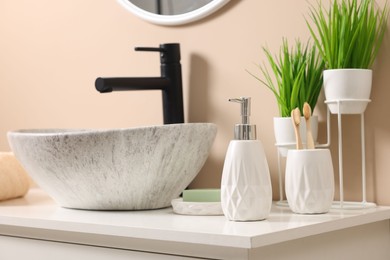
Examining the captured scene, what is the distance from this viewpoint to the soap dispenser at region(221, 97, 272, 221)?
3.81 ft

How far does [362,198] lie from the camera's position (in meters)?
1.37

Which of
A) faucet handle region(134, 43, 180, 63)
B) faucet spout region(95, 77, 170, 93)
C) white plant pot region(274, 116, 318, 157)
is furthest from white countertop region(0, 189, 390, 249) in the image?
faucet handle region(134, 43, 180, 63)

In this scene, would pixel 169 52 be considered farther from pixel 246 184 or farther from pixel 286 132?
pixel 246 184

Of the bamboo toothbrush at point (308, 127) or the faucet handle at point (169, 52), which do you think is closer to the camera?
the bamboo toothbrush at point (308, 127)

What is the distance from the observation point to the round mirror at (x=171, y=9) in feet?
5.14

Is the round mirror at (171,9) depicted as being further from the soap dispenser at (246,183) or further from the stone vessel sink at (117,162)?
the soap dispenser at (246,183)

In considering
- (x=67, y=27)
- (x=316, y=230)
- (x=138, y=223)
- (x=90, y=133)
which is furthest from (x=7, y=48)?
(x=316, y=230)

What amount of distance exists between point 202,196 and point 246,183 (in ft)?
0.66

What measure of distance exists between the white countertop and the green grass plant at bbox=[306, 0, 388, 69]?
27cm

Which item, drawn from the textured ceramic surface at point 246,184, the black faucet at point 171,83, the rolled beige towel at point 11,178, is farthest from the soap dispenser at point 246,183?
the rolled beige towel at point 11,178

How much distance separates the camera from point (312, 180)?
122 centimetres

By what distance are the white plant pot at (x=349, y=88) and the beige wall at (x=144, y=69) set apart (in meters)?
0.07

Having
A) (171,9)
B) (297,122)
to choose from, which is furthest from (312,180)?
(171,9)

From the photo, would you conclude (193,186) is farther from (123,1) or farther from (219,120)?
(123,1)
